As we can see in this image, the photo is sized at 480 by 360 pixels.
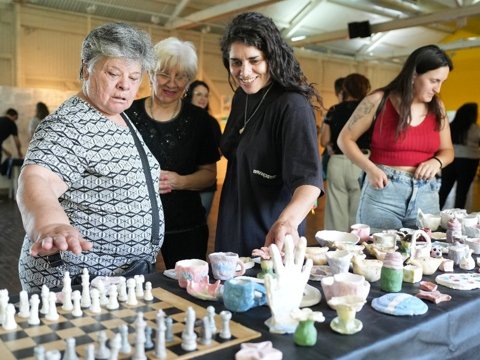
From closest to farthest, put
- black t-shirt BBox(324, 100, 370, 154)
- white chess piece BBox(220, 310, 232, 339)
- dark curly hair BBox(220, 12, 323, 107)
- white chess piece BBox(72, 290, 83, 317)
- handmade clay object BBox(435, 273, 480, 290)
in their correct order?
white chess piece BBox(220, 310, 232, 339), white chess piece BBox(72, 290, 83, 317), handmade clay object BBox(435, 273, 480, 290), dark curly hair BBox(220, 12, 323, 107), black t-shirt BBox(324, 100, 370, 154)

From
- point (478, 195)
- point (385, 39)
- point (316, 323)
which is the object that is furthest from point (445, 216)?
point (385, 39)

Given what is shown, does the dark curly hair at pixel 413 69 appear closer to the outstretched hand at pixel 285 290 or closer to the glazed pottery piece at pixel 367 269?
the glazed pottery piece at pixel 367 269

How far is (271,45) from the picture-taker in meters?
1.53

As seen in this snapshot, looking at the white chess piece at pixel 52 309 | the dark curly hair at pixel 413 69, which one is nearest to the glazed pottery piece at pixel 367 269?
the white chess piece at pixel 52 309

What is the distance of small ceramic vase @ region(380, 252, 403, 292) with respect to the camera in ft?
3.83

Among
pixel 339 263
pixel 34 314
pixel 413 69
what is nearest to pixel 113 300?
pixel 34 314

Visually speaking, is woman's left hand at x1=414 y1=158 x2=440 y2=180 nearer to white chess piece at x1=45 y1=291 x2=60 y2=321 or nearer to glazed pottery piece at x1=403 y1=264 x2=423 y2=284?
glazed pottery piece at x1=403 y1=264 x2=423 y2=284

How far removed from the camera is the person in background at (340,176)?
367 centimetres

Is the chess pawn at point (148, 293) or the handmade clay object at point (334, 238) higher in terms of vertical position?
the handmade clay object at point (334, 238)

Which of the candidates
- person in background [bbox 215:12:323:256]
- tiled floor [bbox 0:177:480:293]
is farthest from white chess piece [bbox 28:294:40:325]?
tiled floor [bbox 0:177:480:293]

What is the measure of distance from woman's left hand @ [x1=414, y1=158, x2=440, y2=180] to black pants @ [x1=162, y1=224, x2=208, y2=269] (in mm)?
885

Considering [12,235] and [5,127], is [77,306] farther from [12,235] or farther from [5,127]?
[5,127]

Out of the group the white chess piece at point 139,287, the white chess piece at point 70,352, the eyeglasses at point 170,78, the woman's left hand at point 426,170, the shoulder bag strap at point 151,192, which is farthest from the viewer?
the woman's left hand at point 426,170

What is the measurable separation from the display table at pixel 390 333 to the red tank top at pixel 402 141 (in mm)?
922
